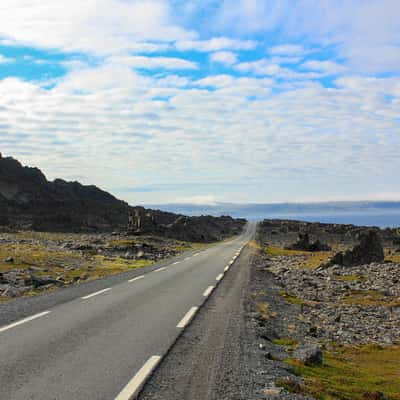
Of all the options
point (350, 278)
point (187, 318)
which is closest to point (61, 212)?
point (350, 278)

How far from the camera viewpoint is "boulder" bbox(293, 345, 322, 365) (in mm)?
10492

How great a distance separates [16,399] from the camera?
6.85 m

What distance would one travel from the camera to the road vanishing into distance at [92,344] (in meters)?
7.45

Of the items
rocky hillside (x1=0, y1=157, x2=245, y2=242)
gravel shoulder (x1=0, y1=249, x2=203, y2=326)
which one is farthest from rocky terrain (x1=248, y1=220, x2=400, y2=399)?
rocky hillside (x1=0, y1=157, x2=245, y2=242)

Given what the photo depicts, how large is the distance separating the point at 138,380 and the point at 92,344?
2.77 metres

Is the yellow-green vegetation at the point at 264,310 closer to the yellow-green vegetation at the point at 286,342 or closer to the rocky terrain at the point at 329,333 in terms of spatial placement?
the rocky terrain at the point at 329,333

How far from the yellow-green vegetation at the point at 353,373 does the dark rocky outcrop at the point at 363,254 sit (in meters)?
27.2

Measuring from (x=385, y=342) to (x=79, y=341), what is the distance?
1003 centimetres

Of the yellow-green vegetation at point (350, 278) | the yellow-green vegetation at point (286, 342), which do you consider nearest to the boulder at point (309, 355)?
the yellow-green vegetation at point (286, 342)

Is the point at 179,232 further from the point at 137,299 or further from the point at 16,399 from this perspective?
the point at 16,399

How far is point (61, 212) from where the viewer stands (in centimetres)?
10788

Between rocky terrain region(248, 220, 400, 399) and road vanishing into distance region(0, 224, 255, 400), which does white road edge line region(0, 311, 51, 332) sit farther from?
rocky terrain region(248, 220, 400, 399)

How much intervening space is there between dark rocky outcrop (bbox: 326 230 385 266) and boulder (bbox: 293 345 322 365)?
1196 inches

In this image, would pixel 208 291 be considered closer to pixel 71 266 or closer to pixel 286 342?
pixel 286 342
